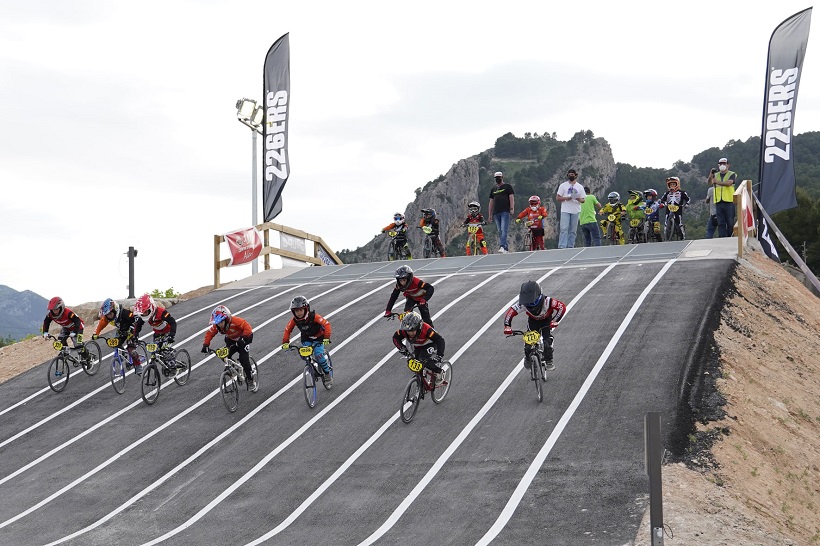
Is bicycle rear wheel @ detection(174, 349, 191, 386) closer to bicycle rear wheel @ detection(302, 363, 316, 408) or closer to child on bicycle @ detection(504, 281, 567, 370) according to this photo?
bicycle rear wheel @ detection(302, 363, 316, 408)

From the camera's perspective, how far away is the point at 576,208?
29234 mm

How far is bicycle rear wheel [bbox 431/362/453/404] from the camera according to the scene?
17.5m

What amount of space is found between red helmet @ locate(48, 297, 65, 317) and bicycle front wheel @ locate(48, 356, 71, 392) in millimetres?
881

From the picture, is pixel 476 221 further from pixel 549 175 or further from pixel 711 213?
pixel 549 175

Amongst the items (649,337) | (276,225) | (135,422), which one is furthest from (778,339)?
(276,225)

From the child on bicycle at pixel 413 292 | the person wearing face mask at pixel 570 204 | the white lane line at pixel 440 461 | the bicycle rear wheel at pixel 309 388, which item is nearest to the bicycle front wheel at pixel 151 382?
the bicycle rear wheel at pixel 309 388

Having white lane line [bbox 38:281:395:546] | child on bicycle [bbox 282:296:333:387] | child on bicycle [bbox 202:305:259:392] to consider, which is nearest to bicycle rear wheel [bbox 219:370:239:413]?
white lane line [bbox 38:281:395:546]

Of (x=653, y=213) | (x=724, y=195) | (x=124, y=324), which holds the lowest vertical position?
(x=124, y=324)

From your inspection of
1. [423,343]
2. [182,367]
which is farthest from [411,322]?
[182,367]

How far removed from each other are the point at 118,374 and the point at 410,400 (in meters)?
6.82

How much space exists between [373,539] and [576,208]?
59.0ft

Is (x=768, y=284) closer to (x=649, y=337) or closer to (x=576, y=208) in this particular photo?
(x=649, y=337)

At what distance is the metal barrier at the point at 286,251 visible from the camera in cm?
2997

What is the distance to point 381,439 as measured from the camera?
53.5 ft
